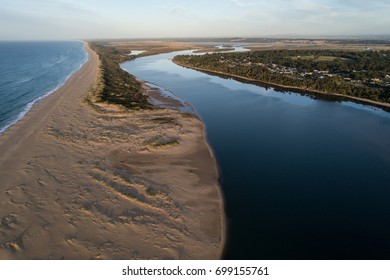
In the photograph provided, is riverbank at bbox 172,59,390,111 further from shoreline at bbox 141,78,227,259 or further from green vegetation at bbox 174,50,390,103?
shoreline at bbox 141,78,227,259

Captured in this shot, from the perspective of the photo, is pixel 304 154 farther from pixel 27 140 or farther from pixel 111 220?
pixel 27 140

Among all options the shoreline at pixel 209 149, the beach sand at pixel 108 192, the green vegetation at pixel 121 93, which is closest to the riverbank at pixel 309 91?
the shoreline at pixel 209 149

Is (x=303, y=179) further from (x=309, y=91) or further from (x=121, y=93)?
(x=309, y=91)

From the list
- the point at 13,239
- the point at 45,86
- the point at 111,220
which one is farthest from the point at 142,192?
the point at 45,86

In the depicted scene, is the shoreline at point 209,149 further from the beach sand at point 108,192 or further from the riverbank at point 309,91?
the riverbank at point 309,91

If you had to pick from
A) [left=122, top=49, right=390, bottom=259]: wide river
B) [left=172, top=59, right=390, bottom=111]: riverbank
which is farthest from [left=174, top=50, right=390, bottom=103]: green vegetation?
[left=122, top=49, right=390, bottom=259]: wide river
